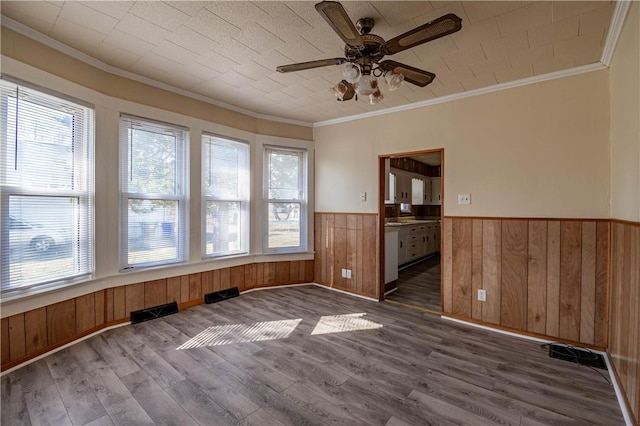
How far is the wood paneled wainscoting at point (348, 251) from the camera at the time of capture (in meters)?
4.09

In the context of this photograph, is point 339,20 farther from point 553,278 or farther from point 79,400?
point 553,278

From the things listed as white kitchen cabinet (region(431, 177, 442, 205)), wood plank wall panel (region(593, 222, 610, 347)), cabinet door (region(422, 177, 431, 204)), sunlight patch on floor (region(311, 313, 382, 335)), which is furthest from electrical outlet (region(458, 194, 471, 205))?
white kitchen cabinet (region(431, 177, 442, 205))

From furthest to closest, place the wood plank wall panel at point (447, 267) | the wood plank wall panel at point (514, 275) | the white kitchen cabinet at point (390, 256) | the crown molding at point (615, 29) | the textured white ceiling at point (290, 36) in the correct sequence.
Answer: the white kitchen cabinet at point (390, 256) → the wood plank wall panel at point (447, 267) → the wood plank wall panel at point (514, 275) → the textured white ceiling at point (290, 36) → the crown molding at point (615, 29)

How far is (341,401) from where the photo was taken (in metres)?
1.90

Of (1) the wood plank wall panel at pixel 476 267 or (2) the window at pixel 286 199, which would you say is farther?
(2) the window at pixel 286 199

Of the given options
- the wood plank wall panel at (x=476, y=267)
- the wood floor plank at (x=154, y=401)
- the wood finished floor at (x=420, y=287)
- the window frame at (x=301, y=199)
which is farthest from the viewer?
the window frame at (x=301, y=199)

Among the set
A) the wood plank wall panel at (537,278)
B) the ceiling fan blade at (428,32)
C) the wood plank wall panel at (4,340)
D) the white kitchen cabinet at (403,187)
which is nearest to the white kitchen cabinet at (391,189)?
the white kitchen cabinet at (403,187)

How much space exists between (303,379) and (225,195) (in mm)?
2635

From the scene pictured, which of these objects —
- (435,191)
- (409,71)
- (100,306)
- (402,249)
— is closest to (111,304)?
(100,306)

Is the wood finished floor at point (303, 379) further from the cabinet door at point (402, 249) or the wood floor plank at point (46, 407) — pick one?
the cabinet door at point (402, 249)

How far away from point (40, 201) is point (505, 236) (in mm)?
4366

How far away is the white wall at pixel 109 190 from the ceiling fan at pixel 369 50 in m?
1.93

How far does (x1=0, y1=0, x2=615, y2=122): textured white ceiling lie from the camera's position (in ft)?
6.40

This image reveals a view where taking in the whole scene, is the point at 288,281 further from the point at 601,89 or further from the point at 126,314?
the point at 601,89
